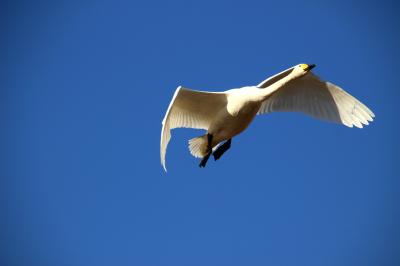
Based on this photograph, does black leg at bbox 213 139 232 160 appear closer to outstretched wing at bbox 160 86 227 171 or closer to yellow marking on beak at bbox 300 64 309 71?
outstretched wing at bbox 160 86 227 171

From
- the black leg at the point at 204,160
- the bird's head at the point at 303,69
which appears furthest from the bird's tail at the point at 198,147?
the bird's head at the point at 303,69

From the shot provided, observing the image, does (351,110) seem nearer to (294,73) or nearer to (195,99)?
(294,73)

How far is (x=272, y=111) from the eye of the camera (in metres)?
16.7

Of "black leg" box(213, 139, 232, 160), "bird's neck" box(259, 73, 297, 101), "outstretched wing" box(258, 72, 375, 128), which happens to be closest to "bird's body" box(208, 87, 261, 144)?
"bird's neck" box(259, 73, 297, 101)

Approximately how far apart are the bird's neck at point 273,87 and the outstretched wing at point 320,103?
53.8 inches

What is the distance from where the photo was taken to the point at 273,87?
565 inches

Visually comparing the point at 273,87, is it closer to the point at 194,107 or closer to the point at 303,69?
the point at 303,69

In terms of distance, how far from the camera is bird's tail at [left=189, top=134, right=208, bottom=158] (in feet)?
52.4

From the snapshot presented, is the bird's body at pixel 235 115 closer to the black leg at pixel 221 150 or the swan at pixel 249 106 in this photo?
the swan at pixel 249 106

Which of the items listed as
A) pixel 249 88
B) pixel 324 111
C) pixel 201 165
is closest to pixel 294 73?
pixel 249 88

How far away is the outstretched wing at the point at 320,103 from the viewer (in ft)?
52.6

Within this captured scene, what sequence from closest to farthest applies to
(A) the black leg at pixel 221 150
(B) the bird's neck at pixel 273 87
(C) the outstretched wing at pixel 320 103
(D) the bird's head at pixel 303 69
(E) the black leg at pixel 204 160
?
(B) the bird's neck at pixel 273 87, (D) the bird's head at pixel 303 69, (E) the black leg at pixel 204 160, (C) the outstretched wing at pixel 320 103, (A) the black leg at pixel 221 150

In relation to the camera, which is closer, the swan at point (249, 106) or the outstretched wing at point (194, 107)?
the swan at point (249, 106)

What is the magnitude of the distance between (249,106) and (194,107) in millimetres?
1589
